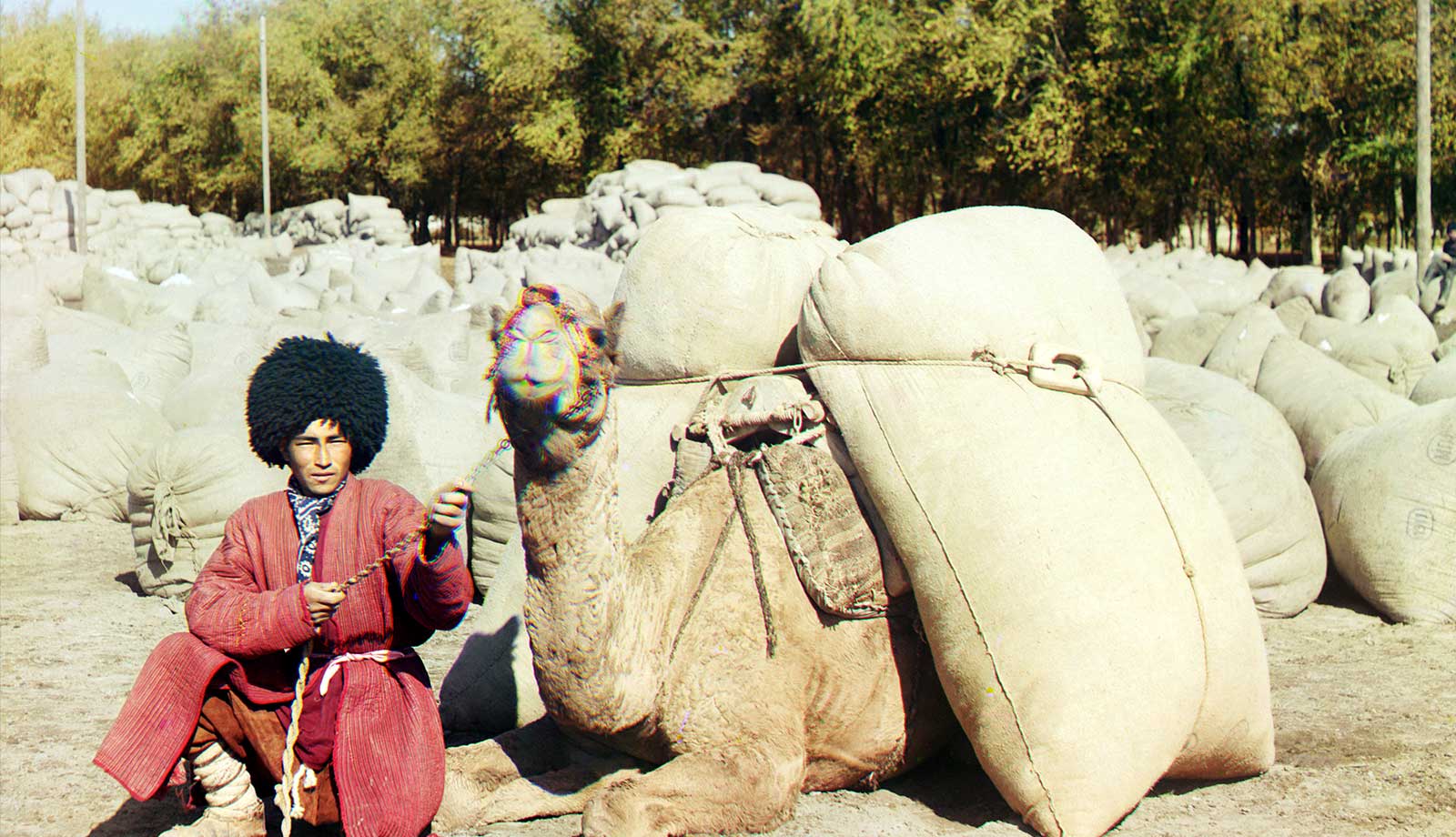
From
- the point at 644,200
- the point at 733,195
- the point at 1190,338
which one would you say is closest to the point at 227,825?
the point at 1190,338

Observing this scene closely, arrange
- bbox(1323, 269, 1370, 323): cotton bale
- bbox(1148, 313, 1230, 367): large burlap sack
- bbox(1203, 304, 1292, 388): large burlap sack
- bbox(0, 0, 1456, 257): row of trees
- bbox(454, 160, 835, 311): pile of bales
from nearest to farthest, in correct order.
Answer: bbox(1203, 304, 1292, 388): large burlap sack → bbox(1148, 313, 1230, 367): large burlap sack → bbox(1323, 269, 1370, 323): cotton bale → bbox(454, 160, 835, 311): pile of bales → bbox(0, 0, 1456, 257): row of trees

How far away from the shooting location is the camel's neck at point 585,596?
281 cm

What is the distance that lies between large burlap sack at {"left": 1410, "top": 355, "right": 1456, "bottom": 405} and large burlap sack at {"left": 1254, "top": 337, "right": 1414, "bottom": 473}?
159mm

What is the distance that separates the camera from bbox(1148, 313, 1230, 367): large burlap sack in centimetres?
872

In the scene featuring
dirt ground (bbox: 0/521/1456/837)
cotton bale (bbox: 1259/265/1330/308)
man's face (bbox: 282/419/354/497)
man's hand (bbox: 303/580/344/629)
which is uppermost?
cotton bale (bbox: 1259/265/1330/308)

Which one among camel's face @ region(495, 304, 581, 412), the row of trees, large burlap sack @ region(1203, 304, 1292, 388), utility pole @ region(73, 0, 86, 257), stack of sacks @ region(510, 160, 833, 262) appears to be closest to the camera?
camel's face @ region(495, 304, 581, 412)

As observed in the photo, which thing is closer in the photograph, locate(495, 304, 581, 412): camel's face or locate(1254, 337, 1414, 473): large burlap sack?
locate(495, 304, 581, 412): camel's face

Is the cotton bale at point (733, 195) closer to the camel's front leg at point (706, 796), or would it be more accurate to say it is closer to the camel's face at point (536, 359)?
the camel's front leg at point (706, 796)

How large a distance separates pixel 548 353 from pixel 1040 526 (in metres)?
1.34

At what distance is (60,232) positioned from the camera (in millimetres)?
27875

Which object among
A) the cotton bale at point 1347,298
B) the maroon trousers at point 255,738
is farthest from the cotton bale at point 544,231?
the maroon trousers at point 255,738

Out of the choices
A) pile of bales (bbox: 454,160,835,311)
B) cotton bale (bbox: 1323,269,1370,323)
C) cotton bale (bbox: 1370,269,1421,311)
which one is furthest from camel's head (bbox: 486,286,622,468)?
pile of bales (bbox: 454,160,835,311)

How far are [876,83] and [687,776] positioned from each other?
28633 mm

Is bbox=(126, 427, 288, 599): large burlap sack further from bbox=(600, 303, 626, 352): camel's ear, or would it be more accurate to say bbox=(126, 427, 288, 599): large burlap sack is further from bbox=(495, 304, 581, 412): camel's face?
bbox=(495, 304, 581, 412): camel's face
